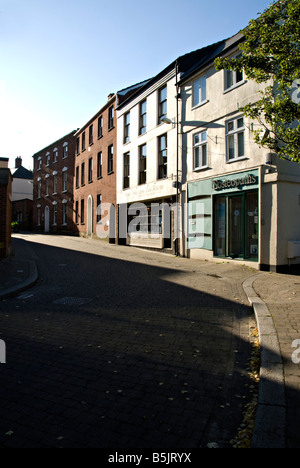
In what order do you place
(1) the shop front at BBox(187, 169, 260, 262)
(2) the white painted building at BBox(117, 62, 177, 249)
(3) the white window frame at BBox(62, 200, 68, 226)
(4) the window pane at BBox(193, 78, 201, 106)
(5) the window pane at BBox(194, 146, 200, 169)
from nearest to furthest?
(1) the shop front at BBox(187, 169, 260, 262)
(5) the window pane at BBox(194, 146, 200, 169)
(4) the window pane at BBox(193, 78, 201, 106)
(2) the white painted building at BBox(117, 62, 177, 249)
(3) the white window frame at BBox(62, 200, 68, 226)

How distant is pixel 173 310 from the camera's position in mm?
6555

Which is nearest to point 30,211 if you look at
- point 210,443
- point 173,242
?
point 173,242

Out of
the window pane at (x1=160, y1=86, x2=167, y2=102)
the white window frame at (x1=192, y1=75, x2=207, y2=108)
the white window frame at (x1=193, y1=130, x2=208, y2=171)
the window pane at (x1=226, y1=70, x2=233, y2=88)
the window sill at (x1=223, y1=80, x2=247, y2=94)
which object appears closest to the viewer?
the window sill at (x1=223, y1=80, x2=247, y2=94)

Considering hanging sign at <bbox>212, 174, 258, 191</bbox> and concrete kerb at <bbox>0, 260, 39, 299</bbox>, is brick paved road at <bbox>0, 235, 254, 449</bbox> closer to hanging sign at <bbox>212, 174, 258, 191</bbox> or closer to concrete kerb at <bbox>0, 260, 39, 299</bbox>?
concrete kerb at <bbox>0, 260, 39, 299</bbox>

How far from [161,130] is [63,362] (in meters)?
16.2

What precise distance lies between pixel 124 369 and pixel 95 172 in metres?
25.0

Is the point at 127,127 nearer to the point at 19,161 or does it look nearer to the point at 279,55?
the point at 279,55

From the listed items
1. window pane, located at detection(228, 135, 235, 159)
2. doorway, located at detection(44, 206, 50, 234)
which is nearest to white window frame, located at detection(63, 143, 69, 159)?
doorway, located at detection(44, 206, 50, 234)

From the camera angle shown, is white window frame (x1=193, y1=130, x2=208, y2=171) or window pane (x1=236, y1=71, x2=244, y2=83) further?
white window frame (x1=193, y1=130, x2=208, y2=171)

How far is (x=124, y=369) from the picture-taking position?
12.9ft

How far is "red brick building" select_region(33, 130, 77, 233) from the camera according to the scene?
3395 centimetres

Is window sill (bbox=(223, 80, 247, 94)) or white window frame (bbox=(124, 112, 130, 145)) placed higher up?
white window frame (bbox=(124, 112, 130, 145))

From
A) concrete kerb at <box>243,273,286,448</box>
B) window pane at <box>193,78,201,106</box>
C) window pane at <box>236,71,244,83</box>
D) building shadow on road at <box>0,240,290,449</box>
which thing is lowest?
building shadow on road at <box>0,240,290,449</box>

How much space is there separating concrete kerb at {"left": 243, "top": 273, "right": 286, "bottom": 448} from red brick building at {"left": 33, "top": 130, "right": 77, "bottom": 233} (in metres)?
28.9
